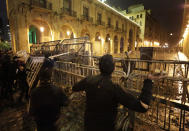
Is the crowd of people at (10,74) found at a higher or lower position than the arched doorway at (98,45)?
lower

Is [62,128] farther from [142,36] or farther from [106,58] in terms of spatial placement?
[142,36]

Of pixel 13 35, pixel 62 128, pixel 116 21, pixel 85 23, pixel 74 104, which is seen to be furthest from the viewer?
pixel 116 21

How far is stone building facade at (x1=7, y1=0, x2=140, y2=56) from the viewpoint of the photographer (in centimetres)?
1204

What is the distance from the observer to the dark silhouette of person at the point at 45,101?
171cm

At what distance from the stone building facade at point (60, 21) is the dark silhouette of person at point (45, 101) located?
13407mm

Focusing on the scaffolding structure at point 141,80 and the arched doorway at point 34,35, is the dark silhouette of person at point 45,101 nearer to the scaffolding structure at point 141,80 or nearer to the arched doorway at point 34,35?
the scaffolding structure at point 141,80

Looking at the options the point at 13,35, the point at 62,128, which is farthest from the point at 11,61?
the point at 13,35

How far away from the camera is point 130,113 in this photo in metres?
2.60

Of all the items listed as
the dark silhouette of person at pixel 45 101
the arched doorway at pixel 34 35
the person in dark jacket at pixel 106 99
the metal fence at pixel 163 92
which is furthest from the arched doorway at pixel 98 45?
the person in dark jacket at pixel 106 99

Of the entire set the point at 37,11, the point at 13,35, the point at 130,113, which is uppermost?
the point at 37,11

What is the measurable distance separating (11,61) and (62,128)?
351 cm

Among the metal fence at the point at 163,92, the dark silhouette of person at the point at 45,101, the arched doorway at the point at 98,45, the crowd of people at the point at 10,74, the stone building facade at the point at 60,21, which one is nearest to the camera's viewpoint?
the dark silhouette of person at the point at 45,101

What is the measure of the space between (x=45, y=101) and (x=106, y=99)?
3.58ft

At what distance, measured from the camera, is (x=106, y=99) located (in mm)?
1229
